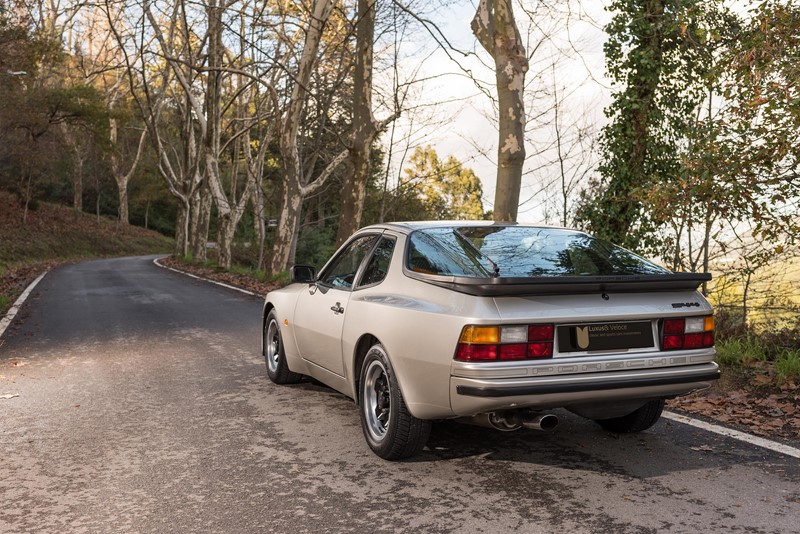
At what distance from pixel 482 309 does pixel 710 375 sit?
1589mm

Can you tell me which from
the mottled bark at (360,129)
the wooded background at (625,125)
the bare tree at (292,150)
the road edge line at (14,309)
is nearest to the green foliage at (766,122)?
the wooded background at (625,125)

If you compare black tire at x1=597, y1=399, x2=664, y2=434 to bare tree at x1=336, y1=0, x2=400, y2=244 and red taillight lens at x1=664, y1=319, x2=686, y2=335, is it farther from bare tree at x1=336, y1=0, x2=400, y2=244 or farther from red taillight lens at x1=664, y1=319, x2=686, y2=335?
bare tree at x1=336, y1=0, x2=400, y2=244

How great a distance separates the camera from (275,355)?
7426 mm

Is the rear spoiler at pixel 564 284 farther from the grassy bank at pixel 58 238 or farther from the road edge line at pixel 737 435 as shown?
the grassy bank at pixel 58 238

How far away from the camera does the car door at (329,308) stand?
5.62 meters

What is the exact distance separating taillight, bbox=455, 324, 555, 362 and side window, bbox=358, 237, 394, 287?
3.83ft

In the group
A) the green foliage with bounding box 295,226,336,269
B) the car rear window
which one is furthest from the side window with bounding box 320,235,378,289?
the green foliage with bounding box 295,226,336,269

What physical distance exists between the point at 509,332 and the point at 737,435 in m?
2.26

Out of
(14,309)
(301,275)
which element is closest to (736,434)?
(301,275)

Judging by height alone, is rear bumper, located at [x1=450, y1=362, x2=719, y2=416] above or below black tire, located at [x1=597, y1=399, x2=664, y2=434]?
above

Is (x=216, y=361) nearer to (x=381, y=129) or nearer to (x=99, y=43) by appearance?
(x=381, y=129)

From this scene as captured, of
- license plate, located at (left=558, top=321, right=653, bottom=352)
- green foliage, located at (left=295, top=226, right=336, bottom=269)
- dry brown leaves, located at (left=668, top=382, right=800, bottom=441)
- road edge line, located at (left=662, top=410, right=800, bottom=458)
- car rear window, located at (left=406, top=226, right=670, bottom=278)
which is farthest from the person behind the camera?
green foliage, located at (left=295, top=226, right=336, bottom=269)

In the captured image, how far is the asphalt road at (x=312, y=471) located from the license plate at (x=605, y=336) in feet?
2.52

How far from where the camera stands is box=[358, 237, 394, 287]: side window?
5.27m
